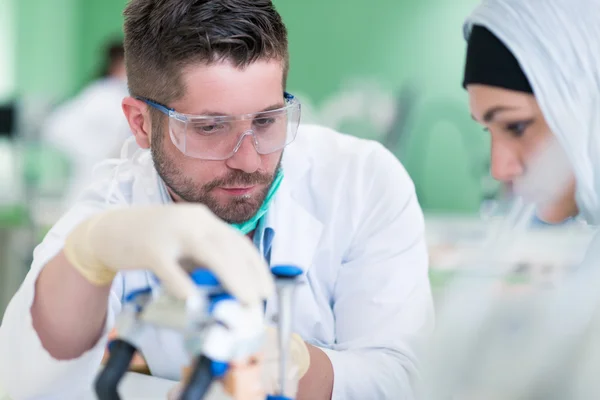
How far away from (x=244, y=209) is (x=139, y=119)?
1.21ft

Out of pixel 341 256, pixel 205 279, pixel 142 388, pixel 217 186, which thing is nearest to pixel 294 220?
pixel 341 256

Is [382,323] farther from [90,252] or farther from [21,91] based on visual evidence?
[21,91]

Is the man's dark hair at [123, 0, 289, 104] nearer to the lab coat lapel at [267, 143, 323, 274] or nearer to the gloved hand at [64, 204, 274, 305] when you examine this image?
the lab coat lapel at [267, 143, 323, 274]

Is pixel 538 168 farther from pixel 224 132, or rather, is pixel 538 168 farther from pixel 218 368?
pixel 218 368

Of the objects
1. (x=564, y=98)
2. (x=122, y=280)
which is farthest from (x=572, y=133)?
(x=122, y=280)

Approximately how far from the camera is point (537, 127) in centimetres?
134

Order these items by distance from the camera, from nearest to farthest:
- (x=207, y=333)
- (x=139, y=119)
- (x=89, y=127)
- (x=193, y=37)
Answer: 1. (x=207, y=333)
2. (x=193, y=37)
3. (x=139, y=119)
4. (x=89, y=127)

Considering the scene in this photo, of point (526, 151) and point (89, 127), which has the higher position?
point (526, 151)

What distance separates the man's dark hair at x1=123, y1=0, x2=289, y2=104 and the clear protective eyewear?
0.09 meters

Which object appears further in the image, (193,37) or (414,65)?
(414,65)

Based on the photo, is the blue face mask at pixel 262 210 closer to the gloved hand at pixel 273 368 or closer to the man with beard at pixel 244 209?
the man with beard at pixel 244 209

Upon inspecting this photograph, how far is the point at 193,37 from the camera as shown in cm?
162

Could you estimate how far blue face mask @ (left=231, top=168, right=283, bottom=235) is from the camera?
1.77 meters

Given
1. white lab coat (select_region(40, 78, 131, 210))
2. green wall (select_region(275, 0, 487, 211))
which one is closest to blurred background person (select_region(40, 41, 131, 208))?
white lab coat (select_region(40, 78, 131, 210))
